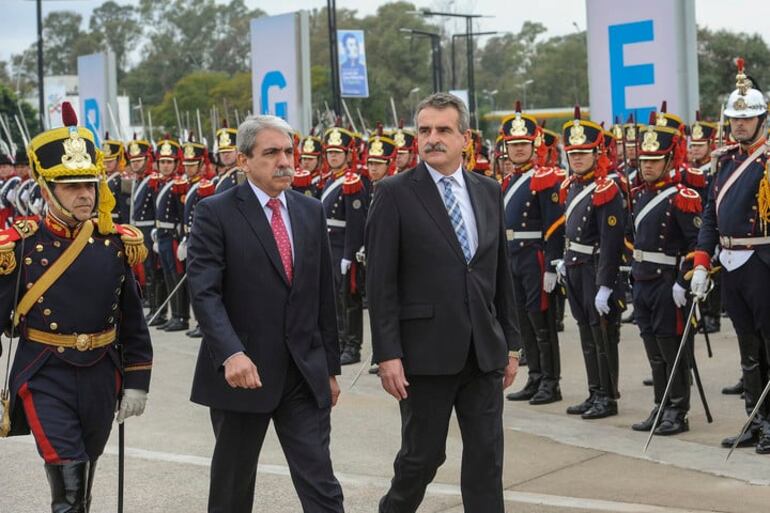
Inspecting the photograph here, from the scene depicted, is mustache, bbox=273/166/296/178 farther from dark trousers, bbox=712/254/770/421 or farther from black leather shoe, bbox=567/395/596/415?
black leather shoe, bbox=567/395/596/415

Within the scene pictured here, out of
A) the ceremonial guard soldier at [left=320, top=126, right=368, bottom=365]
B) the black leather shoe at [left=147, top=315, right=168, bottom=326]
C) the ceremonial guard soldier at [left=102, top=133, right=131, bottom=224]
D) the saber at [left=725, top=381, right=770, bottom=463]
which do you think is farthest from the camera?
the ceremonial guard soldier at [left=102, top=133, right=131, bottom=224]

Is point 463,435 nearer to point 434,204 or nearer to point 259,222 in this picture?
point 434,204

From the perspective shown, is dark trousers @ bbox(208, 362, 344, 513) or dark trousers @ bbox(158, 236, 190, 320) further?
dark trousers @ bbox(158, 236, 190, 320)

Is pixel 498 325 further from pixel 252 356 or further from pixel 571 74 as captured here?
pixel 571 74

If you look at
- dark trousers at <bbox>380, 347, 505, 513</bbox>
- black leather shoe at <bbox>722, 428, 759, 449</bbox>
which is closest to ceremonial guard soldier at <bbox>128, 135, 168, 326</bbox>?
black leather shoe at <bbox>722, 428, 759, 449</bbox>

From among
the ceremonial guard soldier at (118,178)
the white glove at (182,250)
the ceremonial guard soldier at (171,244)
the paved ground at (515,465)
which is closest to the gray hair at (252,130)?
the paved ground at (515,465)

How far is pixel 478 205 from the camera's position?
5.63 metres

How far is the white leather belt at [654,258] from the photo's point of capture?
345 inches

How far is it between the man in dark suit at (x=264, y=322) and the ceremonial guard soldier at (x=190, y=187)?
905 cm

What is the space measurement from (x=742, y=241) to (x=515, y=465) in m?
1.89

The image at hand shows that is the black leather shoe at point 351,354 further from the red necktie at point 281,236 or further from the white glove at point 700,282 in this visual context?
the red necktie at point 281,236

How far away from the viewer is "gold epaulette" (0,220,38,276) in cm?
538

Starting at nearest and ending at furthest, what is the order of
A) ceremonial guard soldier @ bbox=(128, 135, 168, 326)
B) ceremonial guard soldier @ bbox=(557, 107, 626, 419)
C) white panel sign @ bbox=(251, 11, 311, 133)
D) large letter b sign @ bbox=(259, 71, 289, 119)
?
ceremonial guard soldier @ bbox=(557, 107, 626, 419), ceremonial guard soldier @ bbox=(128, 135, 168, 326), white panel sign @ bbox=(251, 11, 311, 133), large letter b sign @ bbox=(259, 71, 289, 119)

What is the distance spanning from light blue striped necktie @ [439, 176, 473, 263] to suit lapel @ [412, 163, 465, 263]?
3 cm
